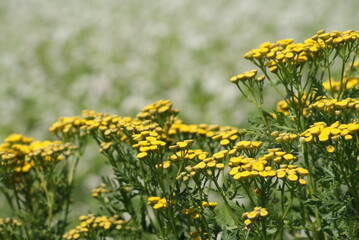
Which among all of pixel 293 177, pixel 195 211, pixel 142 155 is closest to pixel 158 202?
pixel 195 211

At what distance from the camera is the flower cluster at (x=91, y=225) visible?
4070 millimetres

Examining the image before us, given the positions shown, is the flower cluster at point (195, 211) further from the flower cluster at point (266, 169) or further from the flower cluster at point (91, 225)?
the flower cluster at point (91, 225)

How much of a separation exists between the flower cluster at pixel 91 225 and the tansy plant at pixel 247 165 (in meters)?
0.01

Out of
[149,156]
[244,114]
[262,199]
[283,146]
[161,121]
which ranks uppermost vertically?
[244,114]

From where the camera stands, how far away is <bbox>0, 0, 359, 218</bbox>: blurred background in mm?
12867

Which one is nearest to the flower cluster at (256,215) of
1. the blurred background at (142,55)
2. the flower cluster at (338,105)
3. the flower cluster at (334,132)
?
the flower cluster at (334,132)

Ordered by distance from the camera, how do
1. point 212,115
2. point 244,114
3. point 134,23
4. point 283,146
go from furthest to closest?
point 134,23
point 212,115
point 244,114
point 283,146

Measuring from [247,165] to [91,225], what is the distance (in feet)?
5.74

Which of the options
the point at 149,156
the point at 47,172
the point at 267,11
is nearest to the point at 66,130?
the point at 47,172

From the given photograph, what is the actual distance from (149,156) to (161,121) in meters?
0.90

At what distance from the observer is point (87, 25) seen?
18.2 meters

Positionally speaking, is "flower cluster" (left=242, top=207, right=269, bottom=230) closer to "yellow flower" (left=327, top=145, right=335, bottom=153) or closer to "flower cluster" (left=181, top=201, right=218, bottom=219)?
"flower cluster" (left=181, top=201, right=218, bottom=219)

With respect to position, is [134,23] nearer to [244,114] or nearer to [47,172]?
[244,114]

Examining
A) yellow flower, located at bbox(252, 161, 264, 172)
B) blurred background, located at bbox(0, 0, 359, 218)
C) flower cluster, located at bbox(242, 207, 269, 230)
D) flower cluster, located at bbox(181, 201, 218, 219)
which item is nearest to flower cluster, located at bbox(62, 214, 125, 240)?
flower cluster, located at bbox(181, 201, 218, 219)
